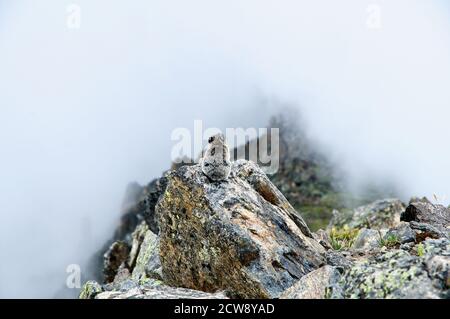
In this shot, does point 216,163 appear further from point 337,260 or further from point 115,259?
point 115,259

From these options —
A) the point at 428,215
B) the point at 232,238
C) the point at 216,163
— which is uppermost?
the point at 216,163

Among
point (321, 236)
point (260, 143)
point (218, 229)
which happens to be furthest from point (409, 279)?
point (260, 143)

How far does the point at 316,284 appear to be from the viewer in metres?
14.9

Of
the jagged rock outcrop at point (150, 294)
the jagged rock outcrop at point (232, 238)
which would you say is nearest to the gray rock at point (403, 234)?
the jagged rock outcrop at point (232, 238)

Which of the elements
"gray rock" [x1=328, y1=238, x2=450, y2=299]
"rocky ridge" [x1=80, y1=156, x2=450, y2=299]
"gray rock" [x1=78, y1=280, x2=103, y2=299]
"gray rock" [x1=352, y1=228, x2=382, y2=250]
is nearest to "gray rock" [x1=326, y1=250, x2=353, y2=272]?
"rocky ridge" [x1=80, y1=156, x2=450, y2=299]

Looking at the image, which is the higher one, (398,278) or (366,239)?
(398,278)

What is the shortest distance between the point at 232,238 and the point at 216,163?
352 cm

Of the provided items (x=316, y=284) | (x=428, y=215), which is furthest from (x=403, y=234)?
(x=316, y=284)

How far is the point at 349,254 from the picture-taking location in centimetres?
2050

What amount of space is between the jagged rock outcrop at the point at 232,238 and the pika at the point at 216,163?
0.93 ft

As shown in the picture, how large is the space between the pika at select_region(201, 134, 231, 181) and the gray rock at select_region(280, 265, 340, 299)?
22.3ft
